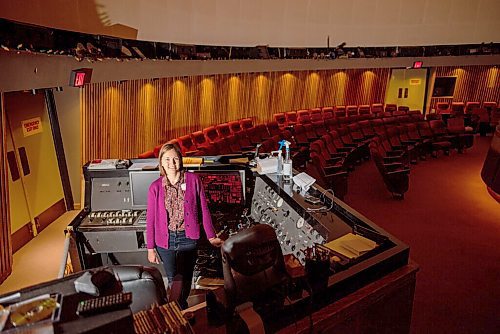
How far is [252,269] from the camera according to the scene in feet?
6.90

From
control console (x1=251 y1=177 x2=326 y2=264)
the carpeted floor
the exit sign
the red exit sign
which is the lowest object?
the carpeted floor

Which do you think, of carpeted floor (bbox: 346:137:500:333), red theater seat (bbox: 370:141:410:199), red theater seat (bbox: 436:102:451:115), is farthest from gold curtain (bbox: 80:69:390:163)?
red theater seat (bbox: 370:141:410:199)

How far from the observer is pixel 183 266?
3289 millimetres

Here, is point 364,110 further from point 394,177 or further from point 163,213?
point 163,213

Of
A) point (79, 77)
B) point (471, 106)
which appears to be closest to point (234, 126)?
point (79, 77)

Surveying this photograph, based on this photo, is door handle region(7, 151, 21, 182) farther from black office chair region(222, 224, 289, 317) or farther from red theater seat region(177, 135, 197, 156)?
black office chair region(222, 224, 289, 317)

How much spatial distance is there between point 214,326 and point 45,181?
5166mm

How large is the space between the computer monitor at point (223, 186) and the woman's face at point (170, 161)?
848 millimetres

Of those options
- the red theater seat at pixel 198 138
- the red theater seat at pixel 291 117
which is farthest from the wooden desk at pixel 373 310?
the red theater seat at pixel 291 117

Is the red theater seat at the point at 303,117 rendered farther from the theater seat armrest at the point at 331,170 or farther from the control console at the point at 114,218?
the control console at the point at 114,218

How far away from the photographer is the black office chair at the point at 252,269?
2.05 meters

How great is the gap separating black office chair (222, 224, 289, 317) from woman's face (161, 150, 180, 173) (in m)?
1.19

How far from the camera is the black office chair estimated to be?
6.74ft

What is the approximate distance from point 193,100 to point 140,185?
622cm
